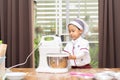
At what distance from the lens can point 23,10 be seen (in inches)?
156

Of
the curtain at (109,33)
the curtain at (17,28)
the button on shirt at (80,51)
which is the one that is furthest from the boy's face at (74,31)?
the curtain at (17,28)

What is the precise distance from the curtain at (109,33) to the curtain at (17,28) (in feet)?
3.76

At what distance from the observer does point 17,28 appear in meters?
3.98

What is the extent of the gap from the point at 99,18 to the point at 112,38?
382 mm

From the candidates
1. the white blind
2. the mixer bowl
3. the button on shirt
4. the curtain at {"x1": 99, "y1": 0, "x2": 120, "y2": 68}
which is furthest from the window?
the mixer bowl

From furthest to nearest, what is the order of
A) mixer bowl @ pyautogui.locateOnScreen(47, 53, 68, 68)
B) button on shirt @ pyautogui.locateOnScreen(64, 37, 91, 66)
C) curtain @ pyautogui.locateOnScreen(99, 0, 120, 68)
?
curtain @ pyautogui.locateOnScreen(99, 0, 120, 68) < button on shirt @ pyautogui.locateOnScreen(64, 37, 91, 66) < mixer bowl @ pyautogui.locateOnScreen(47, 53, 68, 68)

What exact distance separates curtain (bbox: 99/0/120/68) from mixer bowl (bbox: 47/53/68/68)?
1.72 m

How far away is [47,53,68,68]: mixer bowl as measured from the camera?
7.31 ft

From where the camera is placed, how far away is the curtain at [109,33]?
3.83 m

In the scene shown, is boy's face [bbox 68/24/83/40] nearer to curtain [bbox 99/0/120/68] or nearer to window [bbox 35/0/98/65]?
curtain [bbox 99/0/120/68]

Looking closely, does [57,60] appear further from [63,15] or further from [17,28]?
[63,15]

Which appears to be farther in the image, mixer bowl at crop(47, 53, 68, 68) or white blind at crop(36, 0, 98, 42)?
white blind at crop(36, 0, 98, 42)

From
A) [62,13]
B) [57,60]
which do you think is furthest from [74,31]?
[62,13]

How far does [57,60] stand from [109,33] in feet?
6.11
